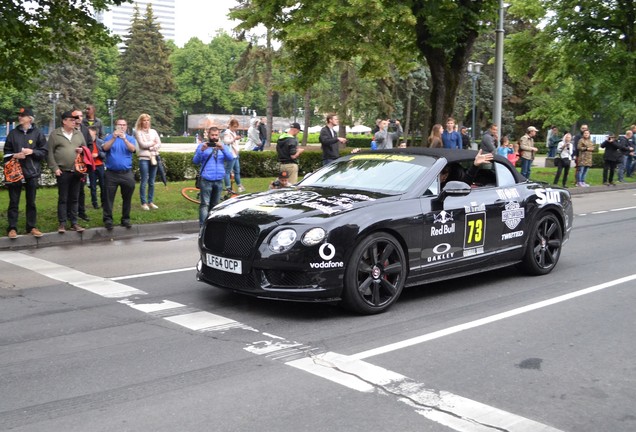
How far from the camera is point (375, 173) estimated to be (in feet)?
25.4

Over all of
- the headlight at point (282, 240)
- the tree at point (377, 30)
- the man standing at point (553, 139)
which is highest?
the tree at point (377, 30)

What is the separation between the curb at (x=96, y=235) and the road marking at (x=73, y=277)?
0.62 metres

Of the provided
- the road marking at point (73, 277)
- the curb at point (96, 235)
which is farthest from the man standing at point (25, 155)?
the road marking at point (73, 277)

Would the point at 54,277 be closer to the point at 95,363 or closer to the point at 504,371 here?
the point at 95,363

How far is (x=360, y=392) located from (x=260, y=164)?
1839cm

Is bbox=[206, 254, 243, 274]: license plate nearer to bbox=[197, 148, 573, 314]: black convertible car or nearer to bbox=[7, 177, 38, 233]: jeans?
bbox=[197, 148, 573, 314]: black convertible car

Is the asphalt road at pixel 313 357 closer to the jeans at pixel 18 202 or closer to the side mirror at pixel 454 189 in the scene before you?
the side mirror at pixel 454 189

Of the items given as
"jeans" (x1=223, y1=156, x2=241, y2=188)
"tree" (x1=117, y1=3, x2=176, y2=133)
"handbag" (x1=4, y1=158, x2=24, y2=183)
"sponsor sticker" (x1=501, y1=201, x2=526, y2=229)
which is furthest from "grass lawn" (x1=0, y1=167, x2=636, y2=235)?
"tree" (x1=117, y1=3, x2=176, y2=133)

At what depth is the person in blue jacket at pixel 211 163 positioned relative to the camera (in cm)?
1186

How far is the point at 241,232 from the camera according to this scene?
6621mm

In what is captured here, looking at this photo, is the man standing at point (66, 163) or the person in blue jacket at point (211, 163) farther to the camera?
the person in blue jacket at point (211, 163)

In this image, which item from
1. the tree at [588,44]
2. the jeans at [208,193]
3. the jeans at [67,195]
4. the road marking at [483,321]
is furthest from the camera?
the tree at [588,44]

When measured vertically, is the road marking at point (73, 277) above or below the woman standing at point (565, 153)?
below

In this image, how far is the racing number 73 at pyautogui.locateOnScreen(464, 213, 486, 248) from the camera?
7.60 metres
